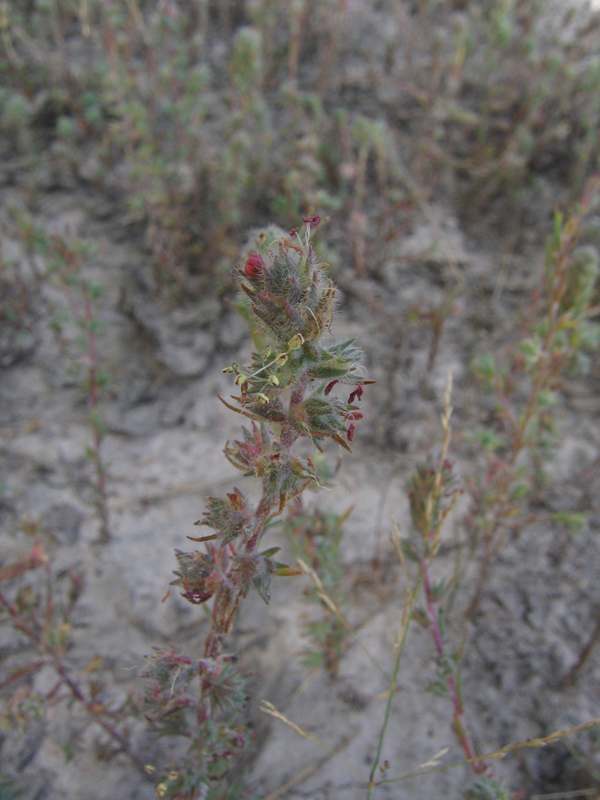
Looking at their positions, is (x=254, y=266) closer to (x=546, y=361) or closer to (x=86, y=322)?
(x=546, y=361)

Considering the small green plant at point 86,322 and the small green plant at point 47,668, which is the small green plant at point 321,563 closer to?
the small green plant at point 47,668

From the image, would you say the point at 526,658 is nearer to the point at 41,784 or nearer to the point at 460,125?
the point at 41,784

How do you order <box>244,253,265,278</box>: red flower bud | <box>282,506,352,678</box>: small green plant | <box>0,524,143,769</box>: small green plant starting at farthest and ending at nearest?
1. <box>282,506,352,678</box>: small green plant
2. <box>0,524,143,769</box>: small green plant
3. <box>244,253,265,278</box>: red flower bud

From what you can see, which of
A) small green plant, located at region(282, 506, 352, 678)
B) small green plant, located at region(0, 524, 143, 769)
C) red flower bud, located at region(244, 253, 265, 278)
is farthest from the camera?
small green plant, located at region(282, 506, 352, 678)

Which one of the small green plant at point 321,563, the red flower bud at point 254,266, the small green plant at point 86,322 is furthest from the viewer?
the small green plant at point 86,322

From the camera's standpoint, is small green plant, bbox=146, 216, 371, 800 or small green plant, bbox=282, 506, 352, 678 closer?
small green plant, bbox=146, 216, 371, 800

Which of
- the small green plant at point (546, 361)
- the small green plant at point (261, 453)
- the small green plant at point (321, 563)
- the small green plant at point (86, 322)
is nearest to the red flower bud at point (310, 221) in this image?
the small green plant at point (261, 453)

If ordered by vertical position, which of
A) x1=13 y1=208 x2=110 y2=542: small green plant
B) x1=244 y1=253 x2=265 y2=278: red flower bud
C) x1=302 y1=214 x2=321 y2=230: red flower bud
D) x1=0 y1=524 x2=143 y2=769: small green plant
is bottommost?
x1=0 y1=524 x2=143 y2=769: small green plant

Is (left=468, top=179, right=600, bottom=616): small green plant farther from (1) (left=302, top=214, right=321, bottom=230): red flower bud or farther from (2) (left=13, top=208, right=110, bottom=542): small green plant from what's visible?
(2) (left=13, top=208, right=110, bottom=542): small green plant

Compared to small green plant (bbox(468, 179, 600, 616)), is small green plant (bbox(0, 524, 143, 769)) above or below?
below

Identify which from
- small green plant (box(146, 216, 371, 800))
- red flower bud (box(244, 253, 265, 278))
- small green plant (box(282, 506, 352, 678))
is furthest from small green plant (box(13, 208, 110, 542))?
red flower bud (box(244, 253, 265, 278))
